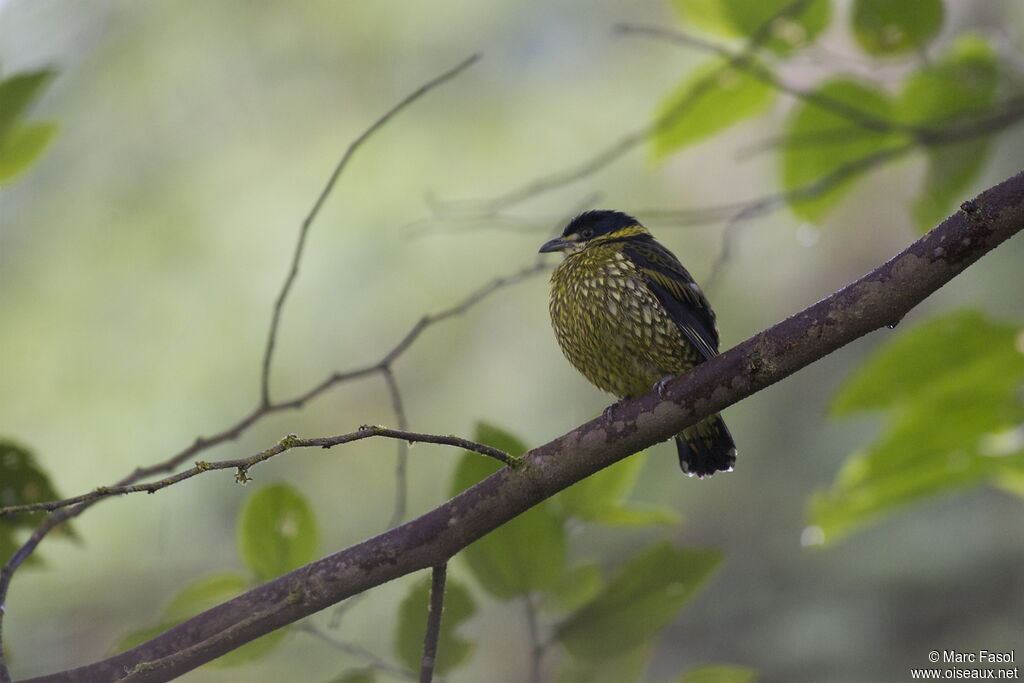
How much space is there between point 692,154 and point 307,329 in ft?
10.0

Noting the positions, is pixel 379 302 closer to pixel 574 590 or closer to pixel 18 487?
pixel 18 487

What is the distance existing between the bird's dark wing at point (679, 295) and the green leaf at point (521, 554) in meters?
1.22

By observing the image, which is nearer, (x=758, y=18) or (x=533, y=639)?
(x=533, y=639)

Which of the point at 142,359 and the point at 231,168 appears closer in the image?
the point at 142,359

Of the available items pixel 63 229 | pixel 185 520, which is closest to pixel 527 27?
pixel 63 229

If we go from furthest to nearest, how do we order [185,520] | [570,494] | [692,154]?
[692,154] < [185,520] < [570,494]

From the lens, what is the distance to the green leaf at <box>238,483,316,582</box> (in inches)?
84.8

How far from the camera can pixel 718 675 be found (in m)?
1.97

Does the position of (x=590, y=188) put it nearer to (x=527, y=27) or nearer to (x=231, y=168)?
(x=527, y=27)

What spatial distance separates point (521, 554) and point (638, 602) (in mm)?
245

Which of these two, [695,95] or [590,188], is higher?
[590,188]

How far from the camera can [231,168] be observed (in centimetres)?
668

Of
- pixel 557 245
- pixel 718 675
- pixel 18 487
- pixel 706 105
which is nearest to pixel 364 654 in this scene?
pixel 718 675

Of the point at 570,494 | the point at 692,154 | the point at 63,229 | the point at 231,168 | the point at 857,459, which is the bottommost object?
the point at 570,494
